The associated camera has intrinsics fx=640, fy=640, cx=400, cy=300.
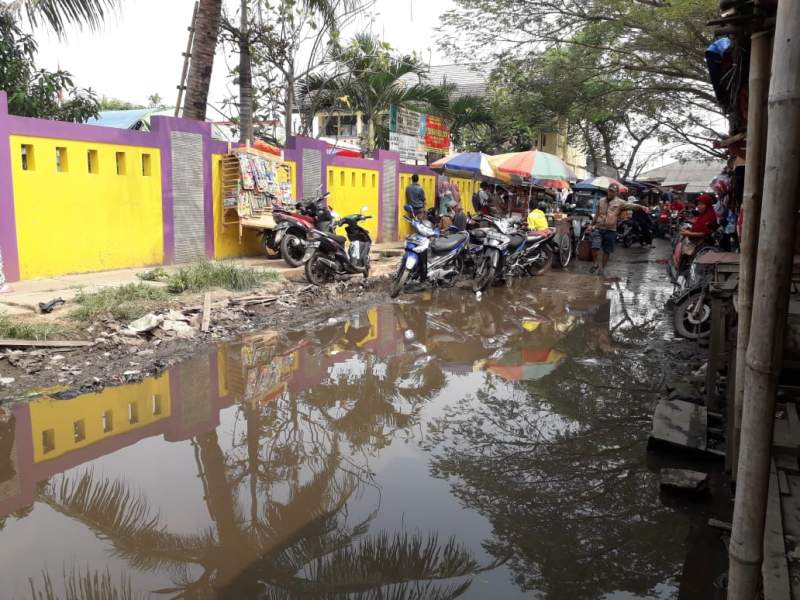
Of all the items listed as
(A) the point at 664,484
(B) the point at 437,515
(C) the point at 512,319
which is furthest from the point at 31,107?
(A) the point at 664,484

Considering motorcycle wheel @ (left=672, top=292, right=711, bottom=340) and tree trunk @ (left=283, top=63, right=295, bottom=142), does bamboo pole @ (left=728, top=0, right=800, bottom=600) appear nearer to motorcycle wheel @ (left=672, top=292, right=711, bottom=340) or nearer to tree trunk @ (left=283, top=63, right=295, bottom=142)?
motorcycle wheel @ (left=672, top=292, right=711, bottom=340)

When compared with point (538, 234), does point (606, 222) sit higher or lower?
higher

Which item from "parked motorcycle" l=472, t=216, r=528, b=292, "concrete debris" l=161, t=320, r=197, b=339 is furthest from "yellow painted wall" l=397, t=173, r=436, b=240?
"concrete debris" l=161, t=320, r=197, b=339

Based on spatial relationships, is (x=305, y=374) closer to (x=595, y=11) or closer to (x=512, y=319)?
(x=512, y=319)

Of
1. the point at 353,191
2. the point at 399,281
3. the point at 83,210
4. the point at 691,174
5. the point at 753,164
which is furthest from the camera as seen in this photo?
the point at 691,174

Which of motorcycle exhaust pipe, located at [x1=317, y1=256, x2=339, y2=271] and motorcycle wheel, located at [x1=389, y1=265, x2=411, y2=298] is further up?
motorcycle exhaust pipe, located at [x1=317, y1=256, x2=339, y2=271]

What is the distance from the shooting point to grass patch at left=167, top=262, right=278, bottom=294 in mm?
7902

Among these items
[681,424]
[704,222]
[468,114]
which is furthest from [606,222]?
[468,114]

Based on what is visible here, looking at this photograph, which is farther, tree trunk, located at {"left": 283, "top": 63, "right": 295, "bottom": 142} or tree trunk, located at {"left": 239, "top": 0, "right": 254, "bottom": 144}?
tree trunk, located at {"left": 283, "top": 63, "right": 295, "bottom": 142}

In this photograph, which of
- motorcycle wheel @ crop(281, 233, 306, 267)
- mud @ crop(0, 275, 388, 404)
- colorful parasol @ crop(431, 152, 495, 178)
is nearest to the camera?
mud @ crop(0, 275, 388, 404)

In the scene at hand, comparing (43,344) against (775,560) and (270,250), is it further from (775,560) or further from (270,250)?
(270,250)

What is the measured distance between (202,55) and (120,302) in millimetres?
4858

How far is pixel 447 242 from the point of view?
9844 millimetres

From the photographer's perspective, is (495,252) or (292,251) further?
(292,251)
